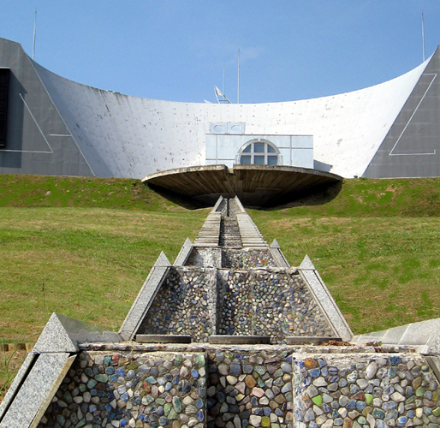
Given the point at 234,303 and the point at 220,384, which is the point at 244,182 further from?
the point at 220,384

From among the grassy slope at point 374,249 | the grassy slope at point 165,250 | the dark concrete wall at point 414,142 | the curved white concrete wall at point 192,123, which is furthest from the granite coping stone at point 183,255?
the dark concrete wall at point 414,142

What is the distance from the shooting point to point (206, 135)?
98.8 ft

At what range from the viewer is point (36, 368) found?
394 centimetres

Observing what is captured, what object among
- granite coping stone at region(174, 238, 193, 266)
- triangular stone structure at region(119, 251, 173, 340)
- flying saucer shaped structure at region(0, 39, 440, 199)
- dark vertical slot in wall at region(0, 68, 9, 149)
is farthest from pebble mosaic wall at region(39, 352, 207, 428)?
dark vertical slot in wall at region(0, 68, 9, 149)

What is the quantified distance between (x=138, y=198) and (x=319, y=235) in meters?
12.1

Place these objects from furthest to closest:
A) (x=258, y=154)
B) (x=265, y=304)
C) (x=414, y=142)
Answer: (x=258, y=154) < (x=414, y=142) < (x=265, y=304)

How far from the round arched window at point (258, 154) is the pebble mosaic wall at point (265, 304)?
20863mm

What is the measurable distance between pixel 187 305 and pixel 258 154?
852 inches

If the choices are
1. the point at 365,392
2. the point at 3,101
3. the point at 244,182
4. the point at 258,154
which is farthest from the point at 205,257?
the point at 3,101

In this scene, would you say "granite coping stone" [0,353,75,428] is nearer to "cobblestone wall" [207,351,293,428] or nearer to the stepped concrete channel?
the stepped concrete channel

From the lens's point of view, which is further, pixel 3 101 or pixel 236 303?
pixel 3 101

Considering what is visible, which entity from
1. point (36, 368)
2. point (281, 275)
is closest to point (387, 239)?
point (281, 275)

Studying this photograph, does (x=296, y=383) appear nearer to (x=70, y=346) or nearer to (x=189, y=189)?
(x=70, y=346)

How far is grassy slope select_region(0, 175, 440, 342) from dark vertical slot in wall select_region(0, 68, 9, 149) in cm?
464
